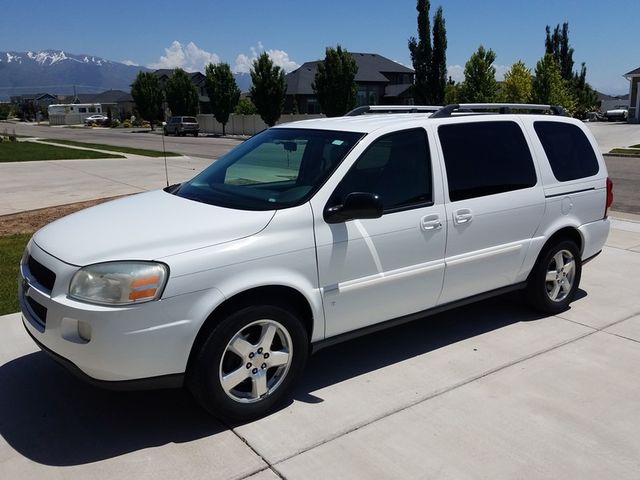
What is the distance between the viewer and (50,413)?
3.78 m

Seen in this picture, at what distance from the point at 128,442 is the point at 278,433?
2.76 feet

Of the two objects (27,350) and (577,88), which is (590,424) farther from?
(577,88)

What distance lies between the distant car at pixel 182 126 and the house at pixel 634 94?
36.5m

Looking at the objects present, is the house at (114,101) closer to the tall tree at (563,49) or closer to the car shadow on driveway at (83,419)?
the tall tree at (563,49)

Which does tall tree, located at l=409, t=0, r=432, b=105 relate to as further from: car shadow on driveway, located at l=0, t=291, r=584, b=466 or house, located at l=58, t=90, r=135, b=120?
house, located at l=58, t=90, r=135, b=120

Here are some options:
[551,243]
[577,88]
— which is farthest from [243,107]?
[551,243]

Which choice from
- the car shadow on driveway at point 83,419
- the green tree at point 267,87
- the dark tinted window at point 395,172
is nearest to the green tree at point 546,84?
the green tree at point 267,87

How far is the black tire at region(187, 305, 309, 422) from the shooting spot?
3.38 m

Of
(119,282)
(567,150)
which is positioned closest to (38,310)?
(119,282)

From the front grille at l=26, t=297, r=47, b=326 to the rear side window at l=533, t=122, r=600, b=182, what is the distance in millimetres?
3983

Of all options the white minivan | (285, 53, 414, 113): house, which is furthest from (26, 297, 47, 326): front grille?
(285, 53, 414, 113): house

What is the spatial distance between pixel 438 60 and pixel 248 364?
125 ft

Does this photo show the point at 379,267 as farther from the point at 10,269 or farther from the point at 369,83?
the point at 369,83

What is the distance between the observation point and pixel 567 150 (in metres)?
5.34
